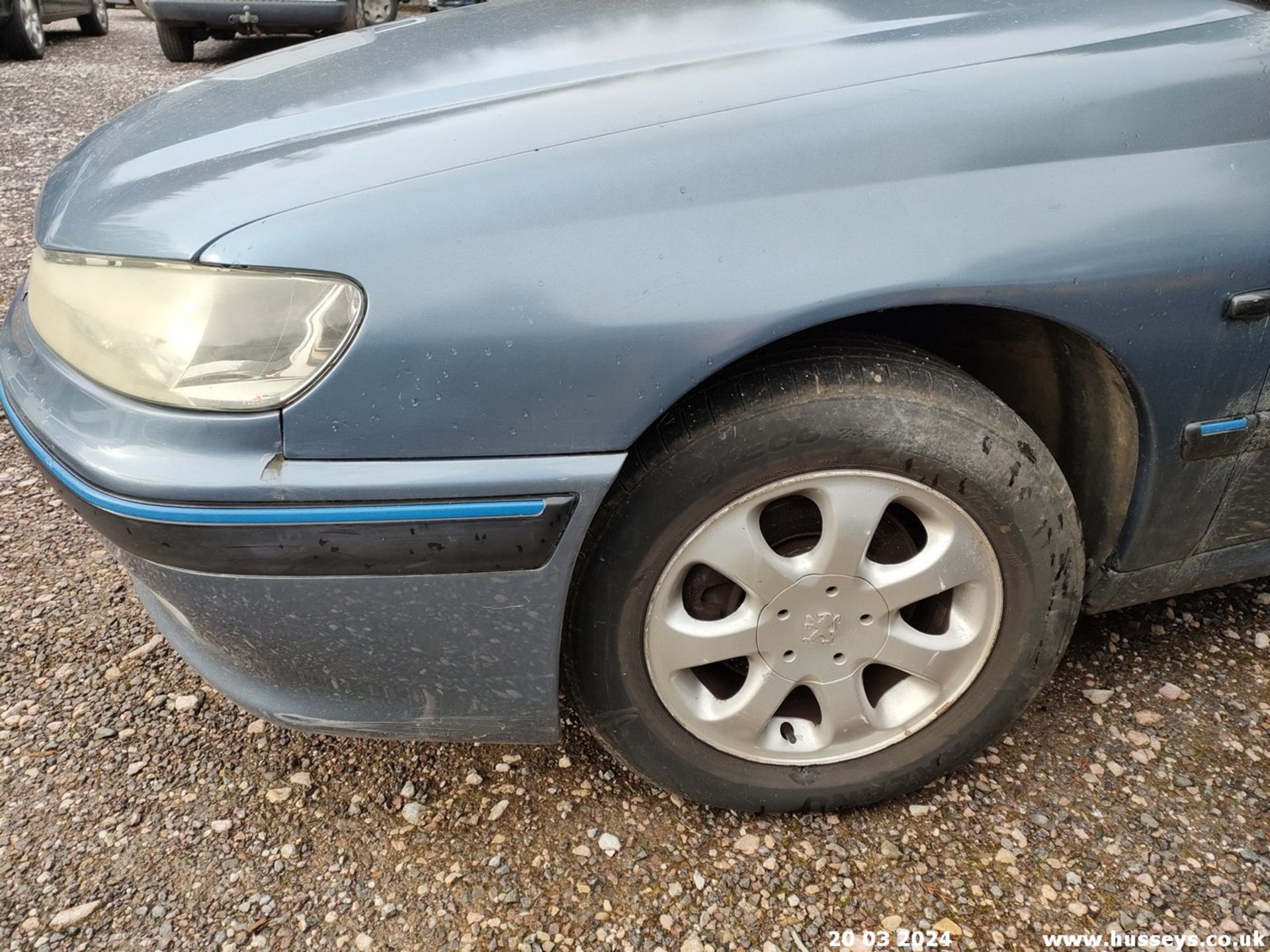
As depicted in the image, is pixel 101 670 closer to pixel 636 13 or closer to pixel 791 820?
pixel 791 820

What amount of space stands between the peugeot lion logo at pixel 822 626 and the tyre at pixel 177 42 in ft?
28.0

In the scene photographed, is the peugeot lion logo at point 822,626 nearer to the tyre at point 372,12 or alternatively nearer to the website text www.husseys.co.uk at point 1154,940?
the website text www.husseys.co.uk at point 1154,940

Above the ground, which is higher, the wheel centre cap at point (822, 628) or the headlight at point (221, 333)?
the headlight at point (221, 333)

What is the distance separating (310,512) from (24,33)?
353 inches

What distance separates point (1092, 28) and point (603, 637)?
1205 mm

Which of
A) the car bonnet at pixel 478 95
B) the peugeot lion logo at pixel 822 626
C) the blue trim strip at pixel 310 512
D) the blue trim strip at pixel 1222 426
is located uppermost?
the car bonnet at pixel 478 95

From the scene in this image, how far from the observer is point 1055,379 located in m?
1.60

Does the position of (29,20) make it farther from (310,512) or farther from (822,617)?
(822,617)

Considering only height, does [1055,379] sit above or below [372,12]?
above

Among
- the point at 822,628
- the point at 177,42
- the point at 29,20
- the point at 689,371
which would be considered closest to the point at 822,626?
the point at 822,628

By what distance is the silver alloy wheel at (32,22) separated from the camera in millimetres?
7961

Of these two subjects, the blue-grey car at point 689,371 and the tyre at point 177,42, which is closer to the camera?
the blue-grey car at point 689,371

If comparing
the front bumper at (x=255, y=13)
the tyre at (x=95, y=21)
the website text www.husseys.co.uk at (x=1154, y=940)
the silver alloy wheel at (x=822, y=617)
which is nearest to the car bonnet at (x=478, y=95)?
the silver alloy wheel at (x=822, y=617)

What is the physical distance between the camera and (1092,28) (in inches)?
59.5
